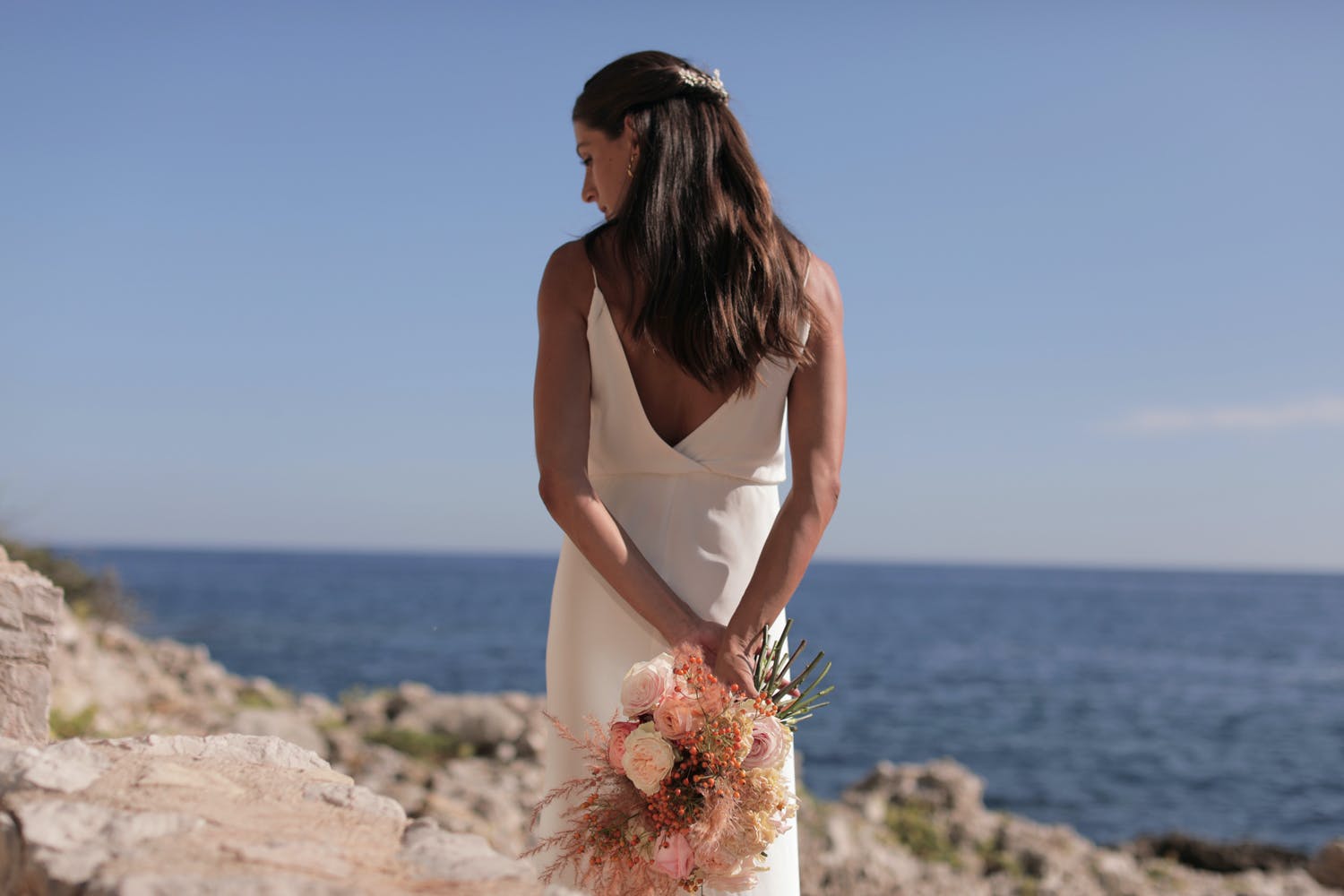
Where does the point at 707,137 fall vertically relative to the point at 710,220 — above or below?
above

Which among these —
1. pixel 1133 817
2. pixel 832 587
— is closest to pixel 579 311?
pixel 1133 817

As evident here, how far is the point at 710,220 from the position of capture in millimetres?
2518

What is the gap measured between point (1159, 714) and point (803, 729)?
39.2 ft

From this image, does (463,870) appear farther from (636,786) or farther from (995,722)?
(995,722)

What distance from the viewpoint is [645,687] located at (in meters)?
2.20

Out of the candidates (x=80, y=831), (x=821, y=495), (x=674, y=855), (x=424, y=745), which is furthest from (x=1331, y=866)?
(x=80, y=831)

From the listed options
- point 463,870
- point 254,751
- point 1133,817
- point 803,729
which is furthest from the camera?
point 803,729

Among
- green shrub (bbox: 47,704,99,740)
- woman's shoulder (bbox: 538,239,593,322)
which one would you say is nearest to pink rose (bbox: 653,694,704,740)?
woman's shoulder (bbox: 538,239,593,322)

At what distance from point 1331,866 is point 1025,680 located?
33.6 m

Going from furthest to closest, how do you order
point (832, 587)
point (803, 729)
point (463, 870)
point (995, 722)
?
point (832, 587) < point (995, 722) < point (803, 729) < point (463, 870)

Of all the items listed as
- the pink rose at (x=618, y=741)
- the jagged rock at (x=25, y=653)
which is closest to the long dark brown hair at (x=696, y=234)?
the pink rose at (x=618, y=741)

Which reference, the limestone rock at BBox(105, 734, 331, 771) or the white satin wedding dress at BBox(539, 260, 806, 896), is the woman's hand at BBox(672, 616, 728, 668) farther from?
the limestone rock at BBox(105, 734, 331, 771)

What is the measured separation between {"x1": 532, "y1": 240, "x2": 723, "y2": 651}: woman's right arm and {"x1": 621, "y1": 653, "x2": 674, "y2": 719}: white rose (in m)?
0.26

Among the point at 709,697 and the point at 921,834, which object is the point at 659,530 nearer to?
the point at 709,697
